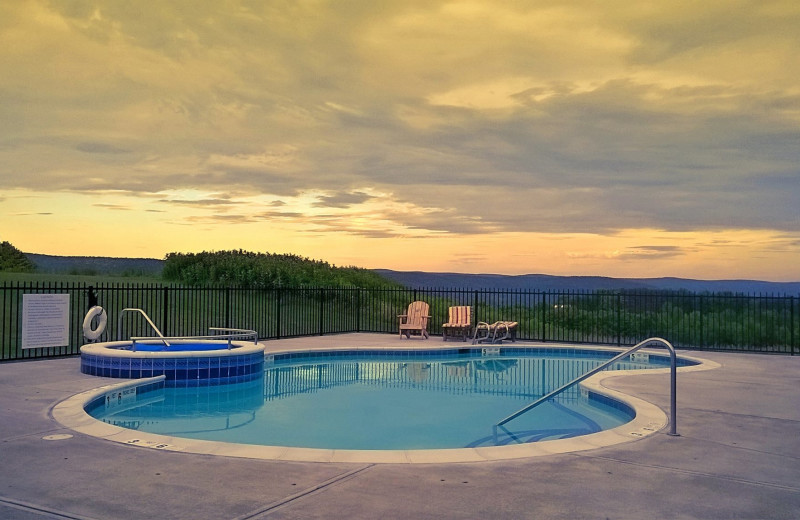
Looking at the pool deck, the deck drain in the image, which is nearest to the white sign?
the pool deck

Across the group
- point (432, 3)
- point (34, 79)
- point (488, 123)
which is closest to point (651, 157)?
point (488, 123)

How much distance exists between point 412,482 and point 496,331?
1342 cm

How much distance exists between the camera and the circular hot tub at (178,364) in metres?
10.8

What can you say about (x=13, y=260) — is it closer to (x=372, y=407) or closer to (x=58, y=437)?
(x=372, y=407)

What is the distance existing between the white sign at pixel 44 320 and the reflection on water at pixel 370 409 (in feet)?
11.2

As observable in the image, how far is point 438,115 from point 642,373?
977 centimetres

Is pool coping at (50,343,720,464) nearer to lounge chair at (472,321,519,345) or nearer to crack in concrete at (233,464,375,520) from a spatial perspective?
crack in concrete at (233,464,375,520)

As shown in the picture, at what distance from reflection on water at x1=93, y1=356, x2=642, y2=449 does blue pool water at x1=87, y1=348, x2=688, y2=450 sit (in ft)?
0.05

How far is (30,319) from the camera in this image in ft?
40.8

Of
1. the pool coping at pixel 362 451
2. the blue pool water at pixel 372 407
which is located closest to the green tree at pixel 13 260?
the blue pool water at pixel 372 407

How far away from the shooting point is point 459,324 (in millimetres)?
18812

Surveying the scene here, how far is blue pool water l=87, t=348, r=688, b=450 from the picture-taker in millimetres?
8219

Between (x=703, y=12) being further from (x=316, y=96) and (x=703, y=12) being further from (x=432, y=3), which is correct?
(x=316, y=96)

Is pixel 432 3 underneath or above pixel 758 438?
above
